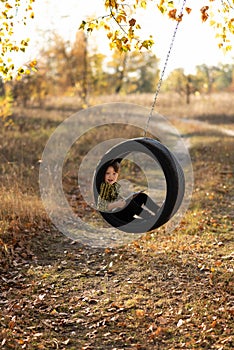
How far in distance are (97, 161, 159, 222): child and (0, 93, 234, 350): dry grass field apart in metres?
0.75

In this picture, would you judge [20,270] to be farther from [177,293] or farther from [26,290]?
[177,293]

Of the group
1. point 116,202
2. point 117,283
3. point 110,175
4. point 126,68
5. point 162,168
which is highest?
point 126,68

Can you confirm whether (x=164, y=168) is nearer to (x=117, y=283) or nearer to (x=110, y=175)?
(x=110, y=175)

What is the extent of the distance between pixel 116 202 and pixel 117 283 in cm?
104

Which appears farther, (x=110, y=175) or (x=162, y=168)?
(x=110, y=175)

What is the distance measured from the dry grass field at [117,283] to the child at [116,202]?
0.75 m

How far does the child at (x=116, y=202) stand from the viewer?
606cm

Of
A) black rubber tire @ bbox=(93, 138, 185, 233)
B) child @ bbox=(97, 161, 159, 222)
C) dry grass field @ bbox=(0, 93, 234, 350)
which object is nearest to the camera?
dry grass field @ bbox=(0, 93, 234, 350)

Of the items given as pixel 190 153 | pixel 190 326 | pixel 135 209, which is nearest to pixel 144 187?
pixel 190 153

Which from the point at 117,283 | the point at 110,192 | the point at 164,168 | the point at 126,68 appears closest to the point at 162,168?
the point at 164,168

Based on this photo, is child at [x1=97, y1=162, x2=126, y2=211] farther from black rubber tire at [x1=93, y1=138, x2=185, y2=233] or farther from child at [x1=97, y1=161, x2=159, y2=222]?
black rubber tire at [x1=93, y1=138, x2=185, y2=233]

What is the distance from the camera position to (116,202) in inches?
239

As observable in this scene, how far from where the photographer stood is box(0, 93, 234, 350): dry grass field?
4684mm

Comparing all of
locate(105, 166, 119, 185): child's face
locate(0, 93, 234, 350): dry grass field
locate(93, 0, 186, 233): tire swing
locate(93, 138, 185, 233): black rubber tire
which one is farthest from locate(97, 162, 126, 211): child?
locate(0, 93, 234, 350): dry grass field
